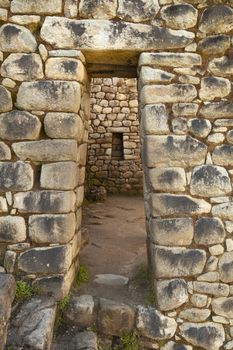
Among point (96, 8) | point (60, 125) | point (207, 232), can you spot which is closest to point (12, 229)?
point (60, 125)

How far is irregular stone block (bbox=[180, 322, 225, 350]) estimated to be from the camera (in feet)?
8.31

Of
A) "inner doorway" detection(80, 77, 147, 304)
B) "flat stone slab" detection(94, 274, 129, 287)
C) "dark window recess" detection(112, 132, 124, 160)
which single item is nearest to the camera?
"flat stone slab" detection(94, 274, 129, 287)

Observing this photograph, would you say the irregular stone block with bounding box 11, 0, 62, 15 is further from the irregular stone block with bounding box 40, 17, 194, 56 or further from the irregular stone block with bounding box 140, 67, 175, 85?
the irregular stone block with bounding box 140, 67, 175, 85

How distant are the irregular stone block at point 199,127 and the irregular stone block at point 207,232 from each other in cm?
74

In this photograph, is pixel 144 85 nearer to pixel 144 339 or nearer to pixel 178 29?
pixel 178 29

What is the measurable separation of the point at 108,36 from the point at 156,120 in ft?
2.76

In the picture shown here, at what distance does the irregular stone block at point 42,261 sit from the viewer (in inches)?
100

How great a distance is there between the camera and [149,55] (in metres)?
2.62

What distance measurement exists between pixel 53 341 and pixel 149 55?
248cm

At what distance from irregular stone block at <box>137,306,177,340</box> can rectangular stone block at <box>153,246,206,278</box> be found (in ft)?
1.13

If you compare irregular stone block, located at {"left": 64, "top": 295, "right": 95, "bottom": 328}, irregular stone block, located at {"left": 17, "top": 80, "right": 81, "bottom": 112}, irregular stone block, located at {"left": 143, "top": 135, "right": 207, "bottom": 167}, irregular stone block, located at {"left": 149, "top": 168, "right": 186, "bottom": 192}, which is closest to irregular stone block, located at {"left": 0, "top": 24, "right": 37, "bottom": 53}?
irregular stone block, located at {"left": 17, "top": 80, "right": 81, "bottom": 112}

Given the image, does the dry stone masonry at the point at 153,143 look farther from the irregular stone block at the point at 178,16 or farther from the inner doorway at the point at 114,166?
the inner doorway at the point at 114,166

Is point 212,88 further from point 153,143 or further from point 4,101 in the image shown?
point 4,101

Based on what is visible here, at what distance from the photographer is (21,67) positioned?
2578 millimetres
